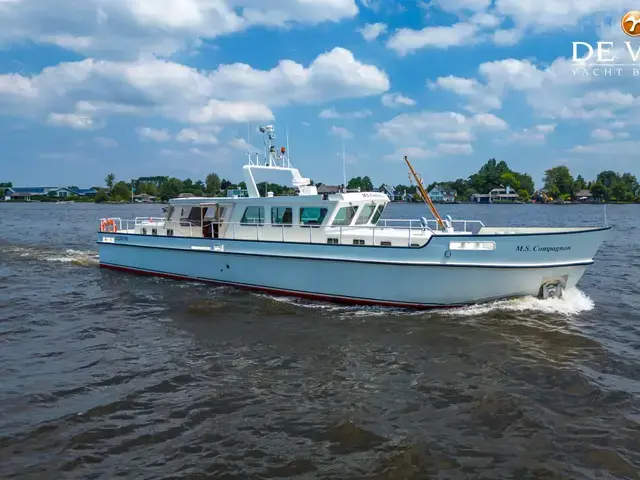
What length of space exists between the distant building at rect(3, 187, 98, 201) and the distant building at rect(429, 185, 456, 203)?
11546 centimetres

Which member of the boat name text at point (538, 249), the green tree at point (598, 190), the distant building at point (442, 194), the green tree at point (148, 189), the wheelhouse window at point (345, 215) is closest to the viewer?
the boat name text at point (538, 249)

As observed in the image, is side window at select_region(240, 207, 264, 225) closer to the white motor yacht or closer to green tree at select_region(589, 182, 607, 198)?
the white motor yacht

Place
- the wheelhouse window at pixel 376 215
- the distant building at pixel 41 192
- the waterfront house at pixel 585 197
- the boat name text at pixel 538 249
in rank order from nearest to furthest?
the boat name text at pixel 538 249, the wheelhouse window at pixel 376 215, the waterfront house at pixel 585 197, the distant building at pixel 41 192

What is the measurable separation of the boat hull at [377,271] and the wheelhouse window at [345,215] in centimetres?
127

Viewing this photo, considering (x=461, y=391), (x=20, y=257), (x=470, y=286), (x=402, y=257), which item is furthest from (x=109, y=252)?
(x=461, y=391)

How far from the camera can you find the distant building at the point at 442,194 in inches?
5157

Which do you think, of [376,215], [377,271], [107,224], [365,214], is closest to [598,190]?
[376,215]

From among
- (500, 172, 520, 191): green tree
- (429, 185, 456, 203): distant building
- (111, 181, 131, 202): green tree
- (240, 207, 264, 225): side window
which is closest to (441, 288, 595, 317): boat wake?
(240, 207, 264, 225): side window

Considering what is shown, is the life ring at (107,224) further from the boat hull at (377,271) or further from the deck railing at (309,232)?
the boat hull at (377,271)

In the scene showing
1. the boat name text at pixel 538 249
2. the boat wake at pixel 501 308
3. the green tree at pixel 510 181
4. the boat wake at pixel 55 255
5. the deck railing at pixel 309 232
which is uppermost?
the green tree at pixel 510 181

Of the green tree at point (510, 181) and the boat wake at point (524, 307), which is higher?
the green tree at point (510, 181)

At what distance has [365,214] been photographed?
49.1 ft

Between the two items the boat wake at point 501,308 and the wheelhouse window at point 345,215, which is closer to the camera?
the boat wake at point 501,308

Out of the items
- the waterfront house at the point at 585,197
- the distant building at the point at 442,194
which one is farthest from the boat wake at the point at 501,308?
the waterfront house at the point at 585,197
